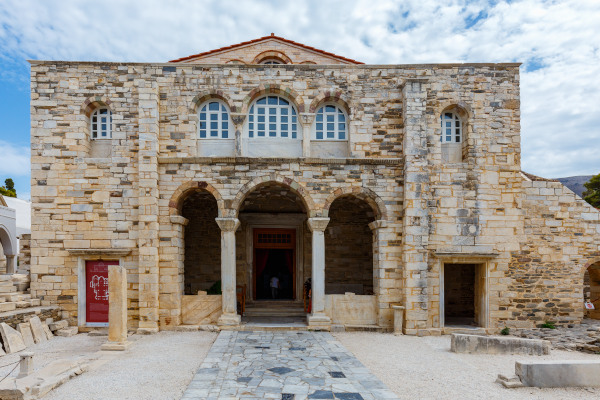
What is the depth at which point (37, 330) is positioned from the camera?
959 cm

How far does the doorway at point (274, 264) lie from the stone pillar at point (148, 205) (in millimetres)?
4355

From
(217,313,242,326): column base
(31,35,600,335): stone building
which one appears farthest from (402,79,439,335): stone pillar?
(217,313,242,326): column base

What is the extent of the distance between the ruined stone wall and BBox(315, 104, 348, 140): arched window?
5561mm

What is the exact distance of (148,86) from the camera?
10.7m

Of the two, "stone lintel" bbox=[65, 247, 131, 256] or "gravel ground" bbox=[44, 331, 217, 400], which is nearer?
"gravel ground" bbox=[44, 331, 217, 400]

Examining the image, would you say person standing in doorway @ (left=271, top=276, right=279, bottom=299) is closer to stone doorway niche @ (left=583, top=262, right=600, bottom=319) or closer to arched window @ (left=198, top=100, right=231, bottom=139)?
arched window @ (left=198, top=100, right=231, bottom=139)

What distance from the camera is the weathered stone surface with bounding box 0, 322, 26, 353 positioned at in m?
8.53

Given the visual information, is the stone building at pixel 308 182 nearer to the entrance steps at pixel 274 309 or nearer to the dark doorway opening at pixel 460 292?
the dark doorway opening at pixel 460 292

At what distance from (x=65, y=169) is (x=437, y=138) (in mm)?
10618

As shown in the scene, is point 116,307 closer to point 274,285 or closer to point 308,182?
point 308,182

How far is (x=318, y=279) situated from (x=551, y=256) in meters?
6.69

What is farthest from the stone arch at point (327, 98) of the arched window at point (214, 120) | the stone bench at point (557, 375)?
the stone bench at point (557, 375)

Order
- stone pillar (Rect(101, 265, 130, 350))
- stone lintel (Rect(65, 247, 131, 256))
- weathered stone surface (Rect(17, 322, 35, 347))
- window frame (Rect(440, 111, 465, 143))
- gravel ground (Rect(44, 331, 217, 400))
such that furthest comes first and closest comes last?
window frame (Rect(440, 111, 465, 143))
stone lintel (Rect(65, 247, 131, 256))
weathered stone surface (Rect(17, 322, 35, 347))
stone pillar (Rect(101, 265, 130, 350))
gravel ground (Rect(44, 331, 217, 400))

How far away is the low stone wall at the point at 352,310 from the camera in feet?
35.8
